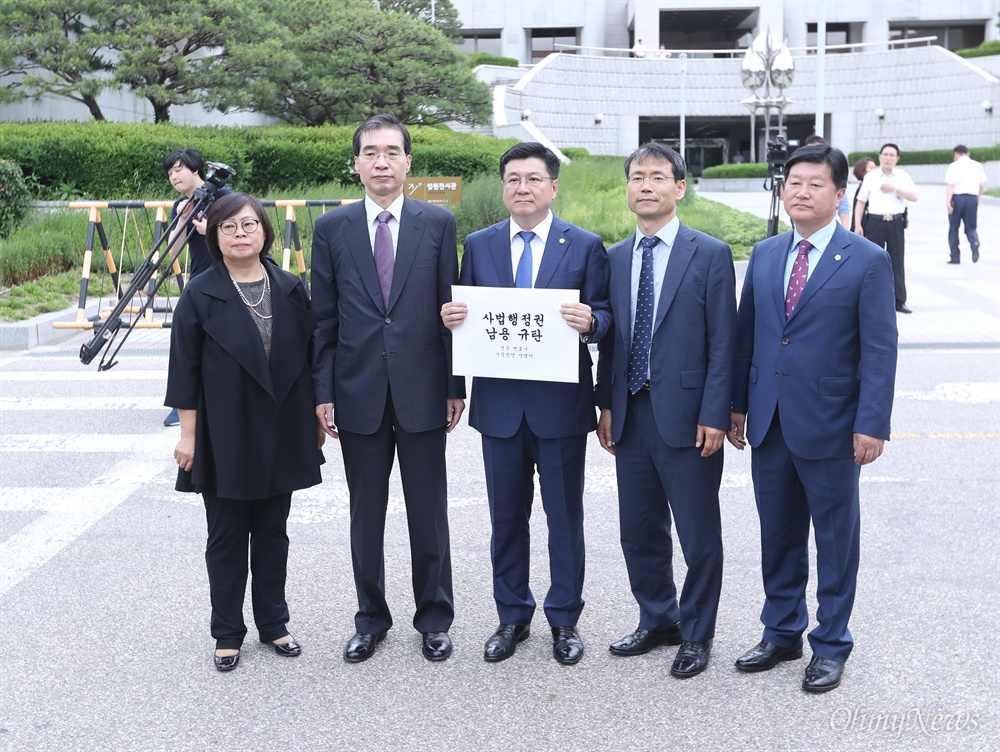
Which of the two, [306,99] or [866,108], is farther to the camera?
[866,108]

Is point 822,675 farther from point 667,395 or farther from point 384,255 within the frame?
point 384,255

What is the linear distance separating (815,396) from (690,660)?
1160mm

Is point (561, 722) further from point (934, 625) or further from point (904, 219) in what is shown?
point (904, 219)

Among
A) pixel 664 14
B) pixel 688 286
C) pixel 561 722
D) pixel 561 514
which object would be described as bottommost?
pixel 561 722

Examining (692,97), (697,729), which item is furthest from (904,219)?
(692,97)

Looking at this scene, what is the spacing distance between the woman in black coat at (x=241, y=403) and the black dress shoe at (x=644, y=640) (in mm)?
1359

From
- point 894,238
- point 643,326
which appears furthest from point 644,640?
point 894,238

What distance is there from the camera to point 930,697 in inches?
157

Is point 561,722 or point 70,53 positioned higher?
point 70,53

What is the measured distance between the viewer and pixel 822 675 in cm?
409

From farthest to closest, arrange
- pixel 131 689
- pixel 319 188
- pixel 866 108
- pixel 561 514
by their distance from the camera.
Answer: pixel 866 108, pixel 319 188, pixel 561 514, pixel 131 689

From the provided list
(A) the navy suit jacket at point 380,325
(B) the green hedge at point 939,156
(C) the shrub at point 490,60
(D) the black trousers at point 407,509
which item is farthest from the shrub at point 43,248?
(C) the shrub at point 490,60

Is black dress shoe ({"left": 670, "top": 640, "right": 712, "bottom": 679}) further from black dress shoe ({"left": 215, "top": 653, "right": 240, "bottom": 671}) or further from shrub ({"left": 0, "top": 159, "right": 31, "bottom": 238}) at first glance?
shrub ({"left": 0, "top": 159, "right": 31, "bottom": 238})

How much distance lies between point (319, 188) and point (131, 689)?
18.1m
